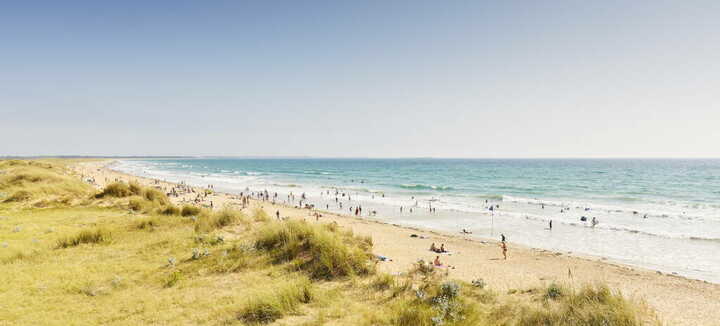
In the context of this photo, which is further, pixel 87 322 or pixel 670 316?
pixel 670 316

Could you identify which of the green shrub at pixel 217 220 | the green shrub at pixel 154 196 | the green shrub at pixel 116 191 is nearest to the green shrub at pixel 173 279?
the green shrub at pixel 217 220

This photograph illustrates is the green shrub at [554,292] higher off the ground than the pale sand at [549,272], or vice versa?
the green shrub at [554,292]

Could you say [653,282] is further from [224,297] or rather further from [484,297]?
[224,297]

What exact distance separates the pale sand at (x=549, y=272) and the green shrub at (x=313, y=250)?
283cm

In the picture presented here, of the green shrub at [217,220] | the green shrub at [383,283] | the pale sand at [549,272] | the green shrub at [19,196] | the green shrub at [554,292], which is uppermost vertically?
the green shrub at [19,196]

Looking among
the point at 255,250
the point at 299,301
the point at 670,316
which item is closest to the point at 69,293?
the point at 255,250

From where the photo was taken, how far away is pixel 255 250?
12.1 m

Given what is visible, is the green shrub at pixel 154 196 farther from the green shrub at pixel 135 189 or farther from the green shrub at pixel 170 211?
the green shrub at pixel 170 211

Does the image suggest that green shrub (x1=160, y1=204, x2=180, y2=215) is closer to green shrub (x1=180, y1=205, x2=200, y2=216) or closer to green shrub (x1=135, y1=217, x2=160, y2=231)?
green shrub (x1=180, y1=205, x2=200, y2=216)

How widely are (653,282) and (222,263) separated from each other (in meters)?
19.4

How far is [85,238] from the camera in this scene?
13.3 metres

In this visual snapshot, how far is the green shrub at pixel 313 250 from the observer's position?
10.4m

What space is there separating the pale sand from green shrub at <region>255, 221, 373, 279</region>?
2.83 m

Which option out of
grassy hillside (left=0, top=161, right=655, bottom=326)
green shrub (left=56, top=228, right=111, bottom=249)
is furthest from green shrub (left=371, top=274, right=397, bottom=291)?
green shrub (left=56, top=228, right=111, bottom=249)
